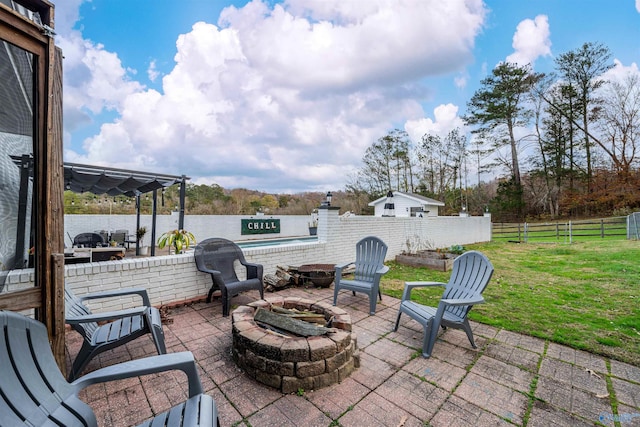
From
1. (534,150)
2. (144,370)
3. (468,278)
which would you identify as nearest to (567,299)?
(468,278)

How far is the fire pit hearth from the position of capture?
2027 mm

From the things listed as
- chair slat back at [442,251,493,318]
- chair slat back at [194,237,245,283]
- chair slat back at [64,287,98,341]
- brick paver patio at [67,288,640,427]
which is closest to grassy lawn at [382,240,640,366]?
brick paver patio at [67,288,640,427]

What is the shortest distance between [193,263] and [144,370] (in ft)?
9.28

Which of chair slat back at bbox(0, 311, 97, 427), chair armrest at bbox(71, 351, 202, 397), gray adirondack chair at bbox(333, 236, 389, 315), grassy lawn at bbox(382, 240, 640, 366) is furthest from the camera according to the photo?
gray adirondack chair at bbox(333, 236, 389, 315)

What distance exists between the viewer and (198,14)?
18.2 ft

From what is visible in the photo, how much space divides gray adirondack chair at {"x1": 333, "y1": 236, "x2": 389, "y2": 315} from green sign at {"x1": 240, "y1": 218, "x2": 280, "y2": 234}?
8.86 m

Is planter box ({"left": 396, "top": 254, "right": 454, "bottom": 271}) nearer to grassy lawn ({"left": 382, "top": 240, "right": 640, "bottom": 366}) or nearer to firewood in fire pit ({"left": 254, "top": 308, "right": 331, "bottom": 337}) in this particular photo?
grassy lawn ({"left": 382, "top": 240, "right": 640, "bottom": 366})

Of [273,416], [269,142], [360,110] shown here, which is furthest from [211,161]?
[273,416]

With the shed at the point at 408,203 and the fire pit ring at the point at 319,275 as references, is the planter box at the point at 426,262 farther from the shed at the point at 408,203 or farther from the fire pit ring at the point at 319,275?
the shed at the point at 408,203

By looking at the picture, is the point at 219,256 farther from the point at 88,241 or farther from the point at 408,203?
the point at 408,203

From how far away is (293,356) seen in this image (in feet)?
6.65

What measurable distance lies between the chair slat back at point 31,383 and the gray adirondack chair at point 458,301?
244 centimetres

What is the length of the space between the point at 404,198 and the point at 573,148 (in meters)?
13.7

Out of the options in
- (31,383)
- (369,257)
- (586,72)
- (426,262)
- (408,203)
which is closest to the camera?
(31,383)
